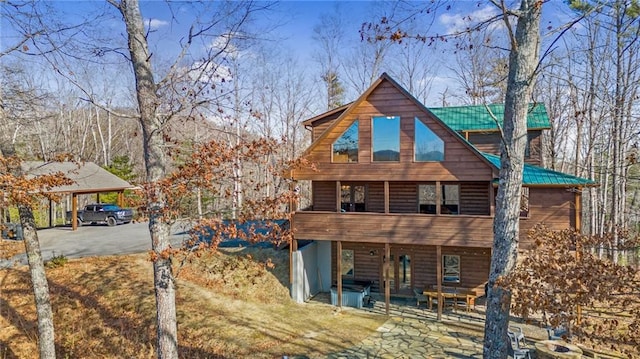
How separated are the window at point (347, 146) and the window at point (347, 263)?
4.86 m

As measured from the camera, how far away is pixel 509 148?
5875 mm

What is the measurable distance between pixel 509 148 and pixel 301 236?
1024 centimetres

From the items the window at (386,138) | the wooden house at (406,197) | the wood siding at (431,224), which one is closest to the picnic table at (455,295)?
the wooden house at (406,197)

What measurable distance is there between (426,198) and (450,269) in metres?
3.20

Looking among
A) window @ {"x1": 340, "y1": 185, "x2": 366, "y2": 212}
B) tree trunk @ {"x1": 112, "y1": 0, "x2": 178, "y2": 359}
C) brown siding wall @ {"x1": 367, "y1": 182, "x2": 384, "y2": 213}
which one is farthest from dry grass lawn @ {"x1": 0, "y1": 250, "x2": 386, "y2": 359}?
brown siding wall @ {"x1": 367, "y1": 182, "x2": 384, "y2": 213}

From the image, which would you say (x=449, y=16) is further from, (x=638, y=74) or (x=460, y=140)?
(x=638, y=74)

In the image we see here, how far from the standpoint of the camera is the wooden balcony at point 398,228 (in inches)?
521

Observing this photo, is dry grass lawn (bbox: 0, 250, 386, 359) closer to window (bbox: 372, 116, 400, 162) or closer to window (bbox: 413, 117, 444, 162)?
window (bbox: 372, 116, 400, 162)

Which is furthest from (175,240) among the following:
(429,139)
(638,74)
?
(638,74)

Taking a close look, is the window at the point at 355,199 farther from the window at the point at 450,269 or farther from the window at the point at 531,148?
the window at the point at 531,148

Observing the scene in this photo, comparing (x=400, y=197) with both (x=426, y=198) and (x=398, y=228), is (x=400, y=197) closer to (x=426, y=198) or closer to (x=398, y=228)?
(x=426, y=198)

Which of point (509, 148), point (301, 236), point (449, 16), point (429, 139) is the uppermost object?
point (449, 16)

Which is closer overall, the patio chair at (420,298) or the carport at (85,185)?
the patio chair at (420,298)

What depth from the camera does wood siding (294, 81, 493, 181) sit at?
1339 cm
